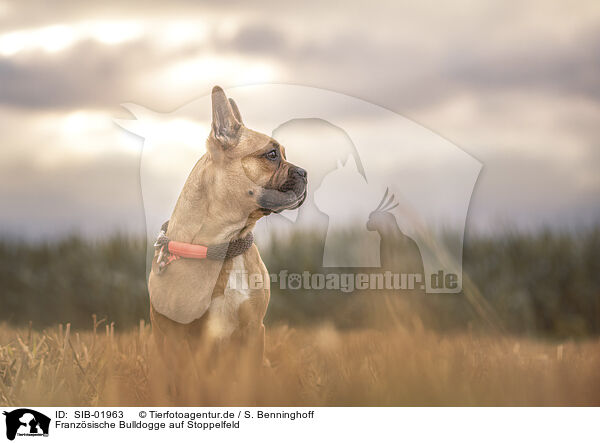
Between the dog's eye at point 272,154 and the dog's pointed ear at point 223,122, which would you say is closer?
the dog's pointed ear at point 223,122

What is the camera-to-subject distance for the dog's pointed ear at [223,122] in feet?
11.3

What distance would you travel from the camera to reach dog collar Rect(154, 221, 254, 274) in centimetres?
358

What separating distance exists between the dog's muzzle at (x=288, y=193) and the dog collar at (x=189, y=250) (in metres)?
0.34

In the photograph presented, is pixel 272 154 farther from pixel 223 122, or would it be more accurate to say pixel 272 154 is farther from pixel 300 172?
pixel 223 122

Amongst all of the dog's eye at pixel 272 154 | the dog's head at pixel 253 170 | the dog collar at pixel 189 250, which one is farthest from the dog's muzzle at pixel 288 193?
the dog collar at pixel 189 250

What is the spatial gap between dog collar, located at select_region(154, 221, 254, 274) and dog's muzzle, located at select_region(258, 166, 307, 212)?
1.12 feet

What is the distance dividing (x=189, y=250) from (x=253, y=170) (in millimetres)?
693

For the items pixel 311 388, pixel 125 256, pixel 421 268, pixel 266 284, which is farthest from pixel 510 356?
pixel 125 256
